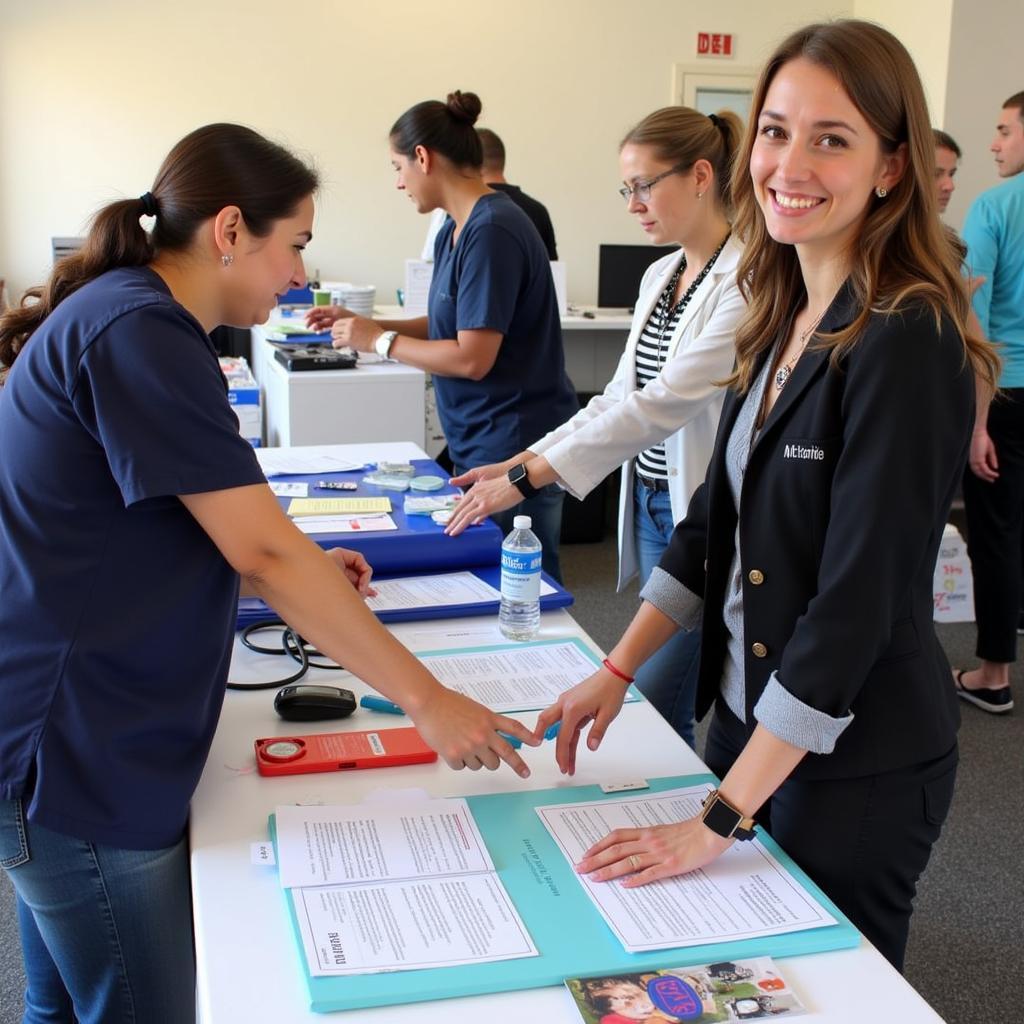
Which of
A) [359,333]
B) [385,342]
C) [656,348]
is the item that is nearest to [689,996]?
[656,348]

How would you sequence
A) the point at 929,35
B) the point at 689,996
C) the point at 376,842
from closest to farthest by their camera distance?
the point at 689,996
the point at 376,842
the point at 929,35

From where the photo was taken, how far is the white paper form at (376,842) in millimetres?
1118

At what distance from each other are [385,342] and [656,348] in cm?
105

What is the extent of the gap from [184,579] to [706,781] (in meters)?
0.65

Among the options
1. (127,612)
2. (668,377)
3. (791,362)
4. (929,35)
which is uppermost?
(929,35)

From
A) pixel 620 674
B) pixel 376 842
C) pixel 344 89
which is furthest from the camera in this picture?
pixel 344 89

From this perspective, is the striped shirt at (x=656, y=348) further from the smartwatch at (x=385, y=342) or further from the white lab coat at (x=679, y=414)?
the smartwatch at (x=385, y=342)

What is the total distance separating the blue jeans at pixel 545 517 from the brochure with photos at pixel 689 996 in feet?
5.75

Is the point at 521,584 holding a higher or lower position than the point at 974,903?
higher

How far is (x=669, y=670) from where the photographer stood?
6.67 ft

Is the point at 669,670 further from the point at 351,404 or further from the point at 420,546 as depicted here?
the point at 351,404

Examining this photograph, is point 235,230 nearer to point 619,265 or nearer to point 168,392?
point 168,392

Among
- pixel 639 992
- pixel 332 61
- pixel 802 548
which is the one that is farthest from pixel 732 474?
pixel 332 61

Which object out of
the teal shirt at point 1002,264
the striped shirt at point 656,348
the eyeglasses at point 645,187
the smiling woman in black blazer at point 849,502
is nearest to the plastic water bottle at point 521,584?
the smiling woman in black blazer at point 849,502
